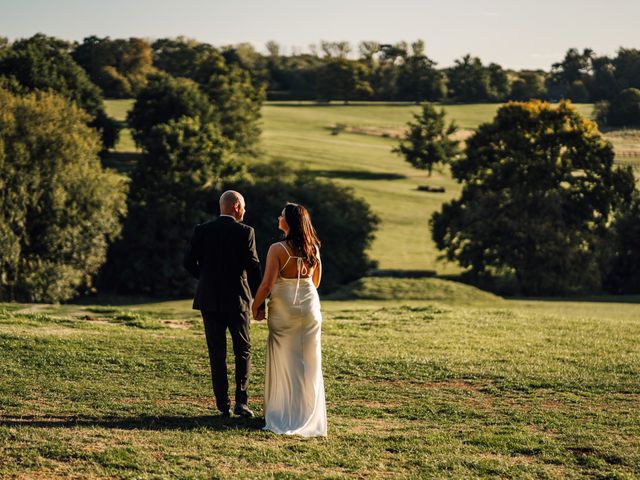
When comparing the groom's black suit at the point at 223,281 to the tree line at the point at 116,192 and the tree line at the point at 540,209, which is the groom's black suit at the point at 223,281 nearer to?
the tree line at the point at 116,192

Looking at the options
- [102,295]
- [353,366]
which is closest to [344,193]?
[102,295]

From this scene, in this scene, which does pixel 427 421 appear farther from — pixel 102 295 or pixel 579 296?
pixel 102 295

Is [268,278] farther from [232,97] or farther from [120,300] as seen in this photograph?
[232,97]

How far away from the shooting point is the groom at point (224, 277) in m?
12.6

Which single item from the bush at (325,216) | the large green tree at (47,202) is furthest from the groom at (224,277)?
the bush at (325,216)

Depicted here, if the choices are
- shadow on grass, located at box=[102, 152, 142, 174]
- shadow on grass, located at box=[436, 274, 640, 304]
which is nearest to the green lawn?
shadow on grass, located at box=[436, 274, 640, 304]

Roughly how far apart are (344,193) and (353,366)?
54.8 m

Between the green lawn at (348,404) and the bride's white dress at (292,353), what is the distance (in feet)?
1.66

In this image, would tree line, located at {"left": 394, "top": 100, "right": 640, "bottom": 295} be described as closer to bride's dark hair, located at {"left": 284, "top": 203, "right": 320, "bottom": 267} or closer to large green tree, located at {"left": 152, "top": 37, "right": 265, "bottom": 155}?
large green tree, located at {"left": 152, "top": 37, "right": 265, "bottom": 155}

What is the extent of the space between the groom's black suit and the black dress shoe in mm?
160

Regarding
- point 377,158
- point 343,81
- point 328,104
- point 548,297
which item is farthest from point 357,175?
point 343,81

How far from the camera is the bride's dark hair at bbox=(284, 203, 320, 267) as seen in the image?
12172 mm

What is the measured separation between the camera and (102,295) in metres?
62.1

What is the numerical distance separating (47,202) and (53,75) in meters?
27.7
